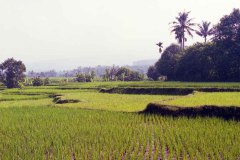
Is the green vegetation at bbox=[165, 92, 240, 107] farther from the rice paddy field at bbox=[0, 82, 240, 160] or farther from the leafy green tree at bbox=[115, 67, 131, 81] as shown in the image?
the leafy green tree at bbox=[115, 67, 131, 81]

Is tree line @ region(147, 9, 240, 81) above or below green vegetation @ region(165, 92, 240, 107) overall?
above

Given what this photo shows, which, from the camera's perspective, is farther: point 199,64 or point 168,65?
point 168,65

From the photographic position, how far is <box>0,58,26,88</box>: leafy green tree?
4853cm

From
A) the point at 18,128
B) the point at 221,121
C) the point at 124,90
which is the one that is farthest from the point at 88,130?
the point at 124,90

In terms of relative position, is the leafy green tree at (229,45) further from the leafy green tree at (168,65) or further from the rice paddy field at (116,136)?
the rice paddy field at (116,136)

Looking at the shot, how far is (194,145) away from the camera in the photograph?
890 cm

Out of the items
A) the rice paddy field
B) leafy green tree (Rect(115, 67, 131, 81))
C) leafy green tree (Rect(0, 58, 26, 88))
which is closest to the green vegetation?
the rice paddy field

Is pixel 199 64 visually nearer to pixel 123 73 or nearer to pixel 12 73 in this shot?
pixel 123 73

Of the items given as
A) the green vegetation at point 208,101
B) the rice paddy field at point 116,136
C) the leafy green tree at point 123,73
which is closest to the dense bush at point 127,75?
the leafy green tree at point 123,73

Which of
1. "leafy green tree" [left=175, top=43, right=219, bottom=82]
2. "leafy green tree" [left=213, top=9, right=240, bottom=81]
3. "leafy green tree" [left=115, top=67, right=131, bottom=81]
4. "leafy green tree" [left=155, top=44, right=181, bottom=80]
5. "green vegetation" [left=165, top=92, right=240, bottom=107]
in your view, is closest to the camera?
"green vegetation" [left=165, top=92, right=240, bottom=107]

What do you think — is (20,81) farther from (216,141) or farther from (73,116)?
(216,141)

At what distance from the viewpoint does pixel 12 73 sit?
159 ft

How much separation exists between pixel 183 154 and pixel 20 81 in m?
44.5

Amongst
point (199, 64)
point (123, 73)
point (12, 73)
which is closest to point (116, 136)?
point (199, 64)
